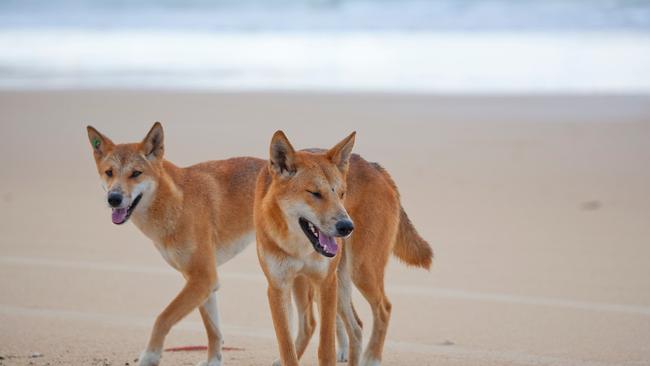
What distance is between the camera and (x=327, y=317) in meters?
6.19

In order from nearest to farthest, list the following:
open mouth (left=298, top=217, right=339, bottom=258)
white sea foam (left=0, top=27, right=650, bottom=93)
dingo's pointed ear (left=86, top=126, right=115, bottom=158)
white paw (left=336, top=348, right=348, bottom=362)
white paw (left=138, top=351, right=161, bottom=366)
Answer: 1. open mouth (left=298, top=217, right=339, bottom=258)
2. white paw (left=138, top=351, right=161, bottom=366)
3. dingo's pointed ear (left=86, top=126, right=115, bottom=158)
4. white paw (left=336, top=348, right=348, bottom=362)
5. white sea foam (left=0, top=27, right=650, bottom=93)

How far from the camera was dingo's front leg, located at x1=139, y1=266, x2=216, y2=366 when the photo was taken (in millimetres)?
6395

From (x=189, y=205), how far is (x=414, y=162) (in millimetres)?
7625

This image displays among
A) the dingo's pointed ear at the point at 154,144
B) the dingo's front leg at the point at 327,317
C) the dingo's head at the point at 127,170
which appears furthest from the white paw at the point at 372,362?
the dingo's pointed ear at the point at 154,144

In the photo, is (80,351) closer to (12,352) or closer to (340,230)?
(12,352)

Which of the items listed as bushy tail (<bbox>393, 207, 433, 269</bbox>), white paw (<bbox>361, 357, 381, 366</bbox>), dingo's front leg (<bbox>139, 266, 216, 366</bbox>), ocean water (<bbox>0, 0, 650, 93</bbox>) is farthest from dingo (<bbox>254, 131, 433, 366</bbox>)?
ocean water (<bbox>0, 0, 650, 93</bbox>)

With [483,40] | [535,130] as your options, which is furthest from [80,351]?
[483,40]

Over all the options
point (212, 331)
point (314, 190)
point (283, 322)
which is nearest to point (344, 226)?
point (314, 190)

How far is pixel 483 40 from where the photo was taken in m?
28.4

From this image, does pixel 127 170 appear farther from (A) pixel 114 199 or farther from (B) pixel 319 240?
(B) pixel 319 240

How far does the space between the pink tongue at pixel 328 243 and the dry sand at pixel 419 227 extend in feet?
5.12

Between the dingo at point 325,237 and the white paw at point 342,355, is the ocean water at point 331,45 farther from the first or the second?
the dingo at point 325,237

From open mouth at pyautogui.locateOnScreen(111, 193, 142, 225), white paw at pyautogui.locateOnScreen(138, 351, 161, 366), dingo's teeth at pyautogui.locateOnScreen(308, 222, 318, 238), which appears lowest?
white paw at pyautogui.locateOnScreen(138, 351, 161, 366)

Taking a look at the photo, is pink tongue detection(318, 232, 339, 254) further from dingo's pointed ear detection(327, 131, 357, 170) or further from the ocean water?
the ocean water
